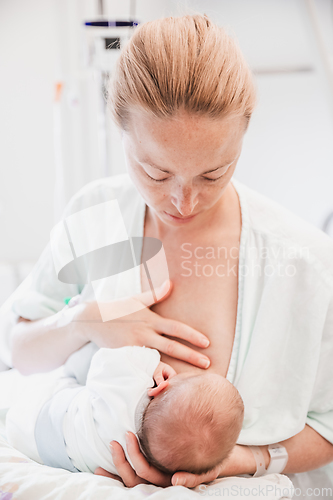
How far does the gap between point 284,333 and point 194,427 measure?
30cm

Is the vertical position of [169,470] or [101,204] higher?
[101,204]

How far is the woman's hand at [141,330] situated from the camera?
35.6 inches

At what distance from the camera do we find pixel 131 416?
0.88m

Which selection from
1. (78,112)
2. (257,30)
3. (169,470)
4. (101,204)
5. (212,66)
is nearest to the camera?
(212,66)

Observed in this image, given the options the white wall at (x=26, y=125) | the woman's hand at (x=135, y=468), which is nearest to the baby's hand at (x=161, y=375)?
the woman's hand at (x=135, y=468)

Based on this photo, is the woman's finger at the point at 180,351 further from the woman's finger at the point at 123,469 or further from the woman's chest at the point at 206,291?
the woman's finger at the point at 123,469

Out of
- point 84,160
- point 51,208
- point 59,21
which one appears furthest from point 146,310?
point 59,21

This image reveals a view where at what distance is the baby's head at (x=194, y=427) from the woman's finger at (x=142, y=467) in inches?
0.6

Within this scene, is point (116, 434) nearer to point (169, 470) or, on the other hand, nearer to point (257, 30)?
point (169, 470)

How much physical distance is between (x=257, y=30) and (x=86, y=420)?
146 cm

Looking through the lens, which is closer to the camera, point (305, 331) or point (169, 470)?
point (169, 470)

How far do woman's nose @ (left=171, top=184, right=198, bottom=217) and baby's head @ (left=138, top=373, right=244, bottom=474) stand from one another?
1.14 feet

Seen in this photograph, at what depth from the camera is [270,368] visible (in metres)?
0.94

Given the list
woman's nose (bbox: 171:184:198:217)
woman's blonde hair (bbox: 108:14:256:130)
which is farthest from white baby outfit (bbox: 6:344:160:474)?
A: woman's blonde hair (bbox: 108:14:256:130)
